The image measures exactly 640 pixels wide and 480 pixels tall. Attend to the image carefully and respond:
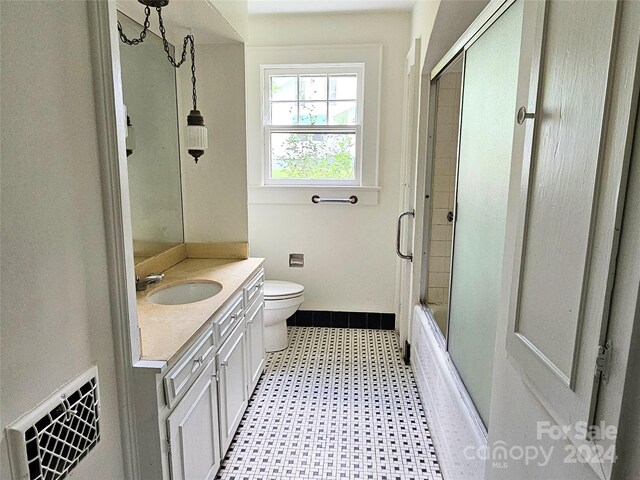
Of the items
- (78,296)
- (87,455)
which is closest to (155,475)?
(87,455)

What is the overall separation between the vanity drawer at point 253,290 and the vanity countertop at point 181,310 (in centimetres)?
5

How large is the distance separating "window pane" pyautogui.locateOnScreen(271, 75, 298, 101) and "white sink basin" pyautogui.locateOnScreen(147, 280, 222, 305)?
5.97 ft

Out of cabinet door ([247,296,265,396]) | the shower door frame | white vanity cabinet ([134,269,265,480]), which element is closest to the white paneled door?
the shower door frame

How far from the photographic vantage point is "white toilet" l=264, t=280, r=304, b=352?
Result: 9.75 feet

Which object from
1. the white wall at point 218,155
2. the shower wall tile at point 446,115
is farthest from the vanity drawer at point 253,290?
the shower wall tile at point 446,115

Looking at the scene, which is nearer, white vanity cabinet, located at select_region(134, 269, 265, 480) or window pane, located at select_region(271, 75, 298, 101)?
white vanity cabinet, located at select_region(134, 269, 265, 480)

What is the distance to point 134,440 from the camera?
1.17 m

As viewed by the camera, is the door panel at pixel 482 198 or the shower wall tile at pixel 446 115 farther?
the shower wall tile at pixel 446 115

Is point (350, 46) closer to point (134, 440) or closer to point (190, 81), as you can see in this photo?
point (190, 81)

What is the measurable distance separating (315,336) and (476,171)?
217 cm

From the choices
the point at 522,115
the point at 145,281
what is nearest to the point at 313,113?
the point at 145,281

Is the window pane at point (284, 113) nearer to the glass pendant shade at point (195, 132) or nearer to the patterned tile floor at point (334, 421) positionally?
the glass pendant shade at point (195, 132)

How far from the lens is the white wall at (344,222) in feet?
10.4

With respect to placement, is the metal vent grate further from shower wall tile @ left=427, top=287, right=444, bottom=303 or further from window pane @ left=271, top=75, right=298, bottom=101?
window pane @ left=271, top=75, right=298, bottom=101
